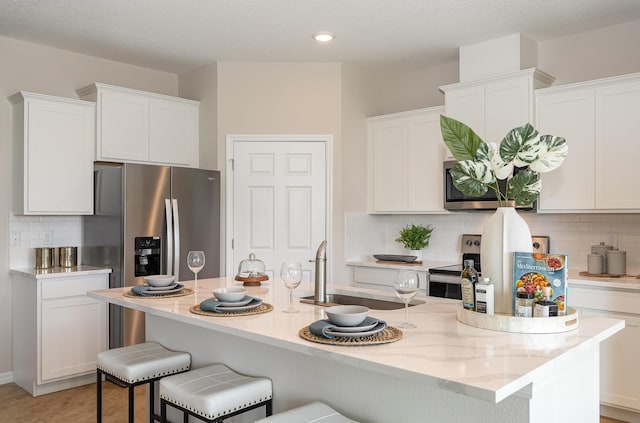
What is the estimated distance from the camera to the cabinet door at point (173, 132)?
15.6 feet

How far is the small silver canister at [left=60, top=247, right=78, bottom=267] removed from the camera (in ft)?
14.0

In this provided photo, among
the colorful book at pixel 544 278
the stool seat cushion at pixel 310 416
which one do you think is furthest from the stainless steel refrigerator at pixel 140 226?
the colorful book at pixel 544 278

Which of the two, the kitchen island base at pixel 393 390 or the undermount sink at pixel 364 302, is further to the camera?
the undermount sink at pixel 364 302

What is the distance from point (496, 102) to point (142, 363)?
314 centimetres

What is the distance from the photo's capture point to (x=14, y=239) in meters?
4.21

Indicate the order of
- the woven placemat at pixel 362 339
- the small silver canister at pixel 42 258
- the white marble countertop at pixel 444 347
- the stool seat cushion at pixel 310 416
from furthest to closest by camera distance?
1. the small silver canister at pixel 42 258
2. the stool seat cushion at pixel 310 416
3. the woven placemat at pixel 362 339
4. the white marble countertop at pixel 444 347

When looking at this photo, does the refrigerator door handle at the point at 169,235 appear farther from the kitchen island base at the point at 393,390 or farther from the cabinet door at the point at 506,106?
the cabinet door at the point at 506,106

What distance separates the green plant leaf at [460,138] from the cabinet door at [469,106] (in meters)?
2.17

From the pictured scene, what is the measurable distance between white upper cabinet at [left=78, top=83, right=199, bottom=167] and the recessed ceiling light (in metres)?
1.52

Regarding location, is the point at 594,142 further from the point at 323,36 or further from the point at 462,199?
the point at 323,36

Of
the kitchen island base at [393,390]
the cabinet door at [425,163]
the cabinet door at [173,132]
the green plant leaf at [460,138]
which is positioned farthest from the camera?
the cabinet door at [173,132]

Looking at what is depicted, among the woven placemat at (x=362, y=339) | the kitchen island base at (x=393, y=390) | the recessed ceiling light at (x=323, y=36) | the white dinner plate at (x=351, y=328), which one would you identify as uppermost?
the recessed ceiling light at (x=323, y=36)

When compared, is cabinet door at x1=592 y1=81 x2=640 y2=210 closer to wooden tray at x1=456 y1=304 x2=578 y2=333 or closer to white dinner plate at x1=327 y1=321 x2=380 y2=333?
wooden tray at x1=456 y1=304 x2=578 y2=333

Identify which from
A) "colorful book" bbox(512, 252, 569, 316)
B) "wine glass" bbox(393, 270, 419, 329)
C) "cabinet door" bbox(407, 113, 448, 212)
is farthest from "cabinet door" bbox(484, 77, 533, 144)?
"wine glass" bbox(393, 270, 419, 329)
